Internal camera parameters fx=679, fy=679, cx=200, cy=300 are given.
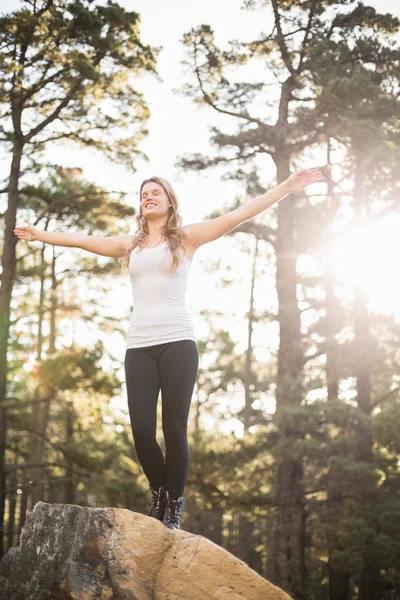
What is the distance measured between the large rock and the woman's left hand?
2.13 m

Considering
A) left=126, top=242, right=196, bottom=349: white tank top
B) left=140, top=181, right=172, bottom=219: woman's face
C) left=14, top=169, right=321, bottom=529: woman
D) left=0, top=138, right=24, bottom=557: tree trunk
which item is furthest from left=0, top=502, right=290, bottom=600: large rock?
left=0, top=138, right=24, bottom=557: tree trunk

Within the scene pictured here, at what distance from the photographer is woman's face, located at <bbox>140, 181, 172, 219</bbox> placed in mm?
4172

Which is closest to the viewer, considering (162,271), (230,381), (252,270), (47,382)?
(162,271)

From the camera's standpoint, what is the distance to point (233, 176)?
50.3 feet

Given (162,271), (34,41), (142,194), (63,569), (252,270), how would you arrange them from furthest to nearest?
(252,270)
(34,41)
(142,194)
(162,271)
(63,569)

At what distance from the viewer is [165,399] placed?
12.7 ft

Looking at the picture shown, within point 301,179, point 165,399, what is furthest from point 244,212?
point 165,399

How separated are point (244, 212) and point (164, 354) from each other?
0.99 m

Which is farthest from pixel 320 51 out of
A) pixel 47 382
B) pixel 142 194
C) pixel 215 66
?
pixel 142 194

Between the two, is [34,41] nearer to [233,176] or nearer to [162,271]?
[233,176]

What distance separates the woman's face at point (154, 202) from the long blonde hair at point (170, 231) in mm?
26

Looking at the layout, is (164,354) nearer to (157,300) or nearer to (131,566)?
(157,300)

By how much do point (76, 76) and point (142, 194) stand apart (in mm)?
9248

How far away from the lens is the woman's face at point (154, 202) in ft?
13.7
